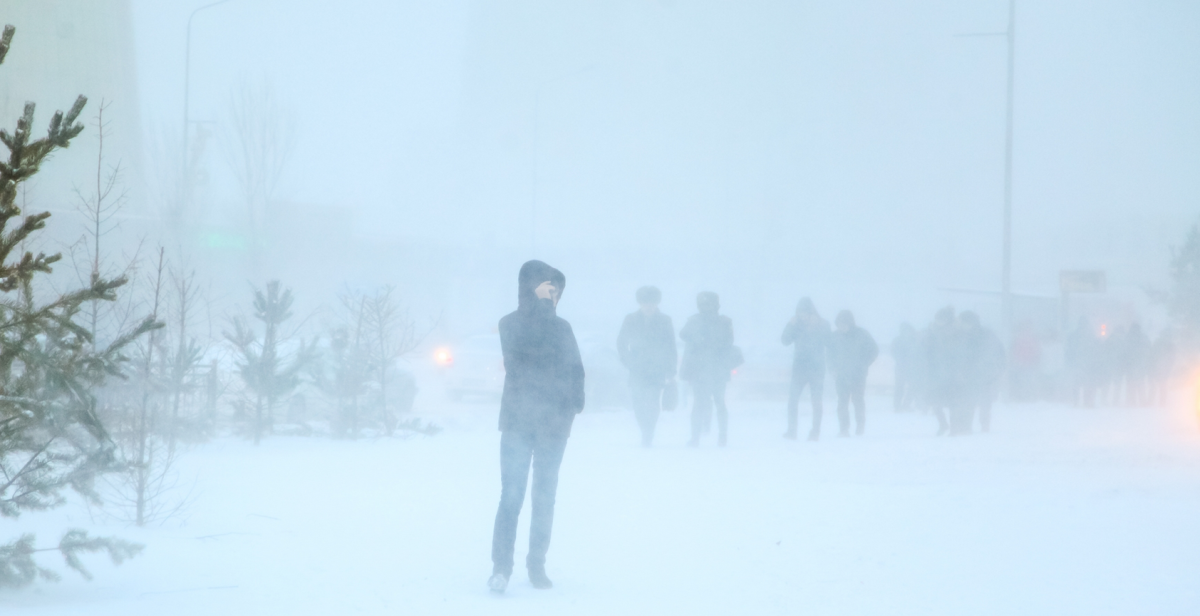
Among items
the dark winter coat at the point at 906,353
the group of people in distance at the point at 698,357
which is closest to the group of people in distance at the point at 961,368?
the group of people in distance at the point at 698,357

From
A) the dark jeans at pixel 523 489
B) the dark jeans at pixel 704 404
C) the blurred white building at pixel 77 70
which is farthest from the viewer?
the blurred white building at pixel 77 70

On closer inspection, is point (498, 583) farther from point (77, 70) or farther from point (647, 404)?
point (77, 70)

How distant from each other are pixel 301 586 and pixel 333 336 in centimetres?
737

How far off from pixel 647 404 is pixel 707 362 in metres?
0.87

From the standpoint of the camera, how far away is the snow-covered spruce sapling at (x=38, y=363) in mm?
3461

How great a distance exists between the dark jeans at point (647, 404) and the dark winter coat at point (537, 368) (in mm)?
6977

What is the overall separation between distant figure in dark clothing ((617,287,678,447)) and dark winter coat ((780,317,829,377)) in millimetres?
1870

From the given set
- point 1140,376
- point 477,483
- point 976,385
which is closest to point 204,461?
point 477,483

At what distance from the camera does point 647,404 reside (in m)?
12.5

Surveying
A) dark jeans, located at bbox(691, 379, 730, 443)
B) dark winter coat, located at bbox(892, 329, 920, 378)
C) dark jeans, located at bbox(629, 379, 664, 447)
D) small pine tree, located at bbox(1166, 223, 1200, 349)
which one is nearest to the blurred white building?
dark jeans, located at bbox(629, 379, 664, 447)

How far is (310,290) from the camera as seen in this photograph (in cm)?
4566

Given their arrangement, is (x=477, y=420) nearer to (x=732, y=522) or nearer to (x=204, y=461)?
(x=204, y=461)

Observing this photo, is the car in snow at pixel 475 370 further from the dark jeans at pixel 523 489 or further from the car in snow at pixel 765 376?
the dark jeans at pixel 523 489

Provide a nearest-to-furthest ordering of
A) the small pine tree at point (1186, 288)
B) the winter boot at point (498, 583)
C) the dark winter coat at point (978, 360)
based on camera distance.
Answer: the winter boot at point (498, 583) → the dark winter coat at point (978, 360) → the small pine tree at point (1186, 288)
